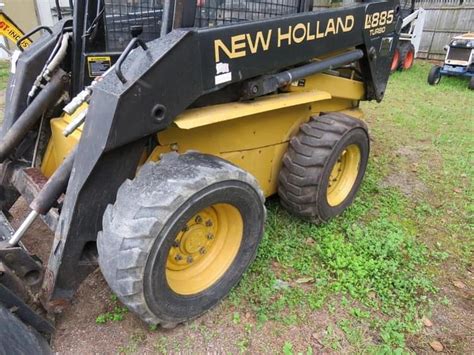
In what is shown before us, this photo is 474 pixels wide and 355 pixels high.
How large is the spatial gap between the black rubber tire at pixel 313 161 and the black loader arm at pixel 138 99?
0.67 metres

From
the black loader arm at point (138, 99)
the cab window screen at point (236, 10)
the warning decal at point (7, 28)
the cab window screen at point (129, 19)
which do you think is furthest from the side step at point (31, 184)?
the warning decal at point (7, 28)

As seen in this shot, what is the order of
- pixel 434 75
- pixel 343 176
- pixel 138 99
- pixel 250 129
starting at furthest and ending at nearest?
1. pixel 434 75
2. pixel 343 176
3. pixel 250 129
4. pixel 138 99

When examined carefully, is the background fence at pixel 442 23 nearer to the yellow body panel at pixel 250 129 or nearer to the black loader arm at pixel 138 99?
the yellow body panel at pixel 250 129

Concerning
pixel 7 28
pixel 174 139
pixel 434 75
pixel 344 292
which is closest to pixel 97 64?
pixel 174 139

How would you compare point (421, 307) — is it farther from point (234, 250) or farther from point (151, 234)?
point (151, 234)

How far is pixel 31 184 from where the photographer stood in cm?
263

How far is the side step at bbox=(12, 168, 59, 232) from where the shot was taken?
2.46 m

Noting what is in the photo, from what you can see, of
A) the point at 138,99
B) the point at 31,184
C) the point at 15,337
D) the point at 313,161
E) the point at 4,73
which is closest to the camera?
the point at 15,337

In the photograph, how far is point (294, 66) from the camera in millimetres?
2811

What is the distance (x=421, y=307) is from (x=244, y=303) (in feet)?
3.85

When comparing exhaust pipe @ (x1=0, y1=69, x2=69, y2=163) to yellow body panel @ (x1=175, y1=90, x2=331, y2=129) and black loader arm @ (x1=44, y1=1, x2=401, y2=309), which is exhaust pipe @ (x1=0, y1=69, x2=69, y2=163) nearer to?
black loader arm @ (x1=44, y1=1, x2=401, y2=309)

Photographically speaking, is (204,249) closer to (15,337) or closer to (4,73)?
(15,337)

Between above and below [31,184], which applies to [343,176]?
below

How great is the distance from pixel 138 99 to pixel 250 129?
1.05 meters
